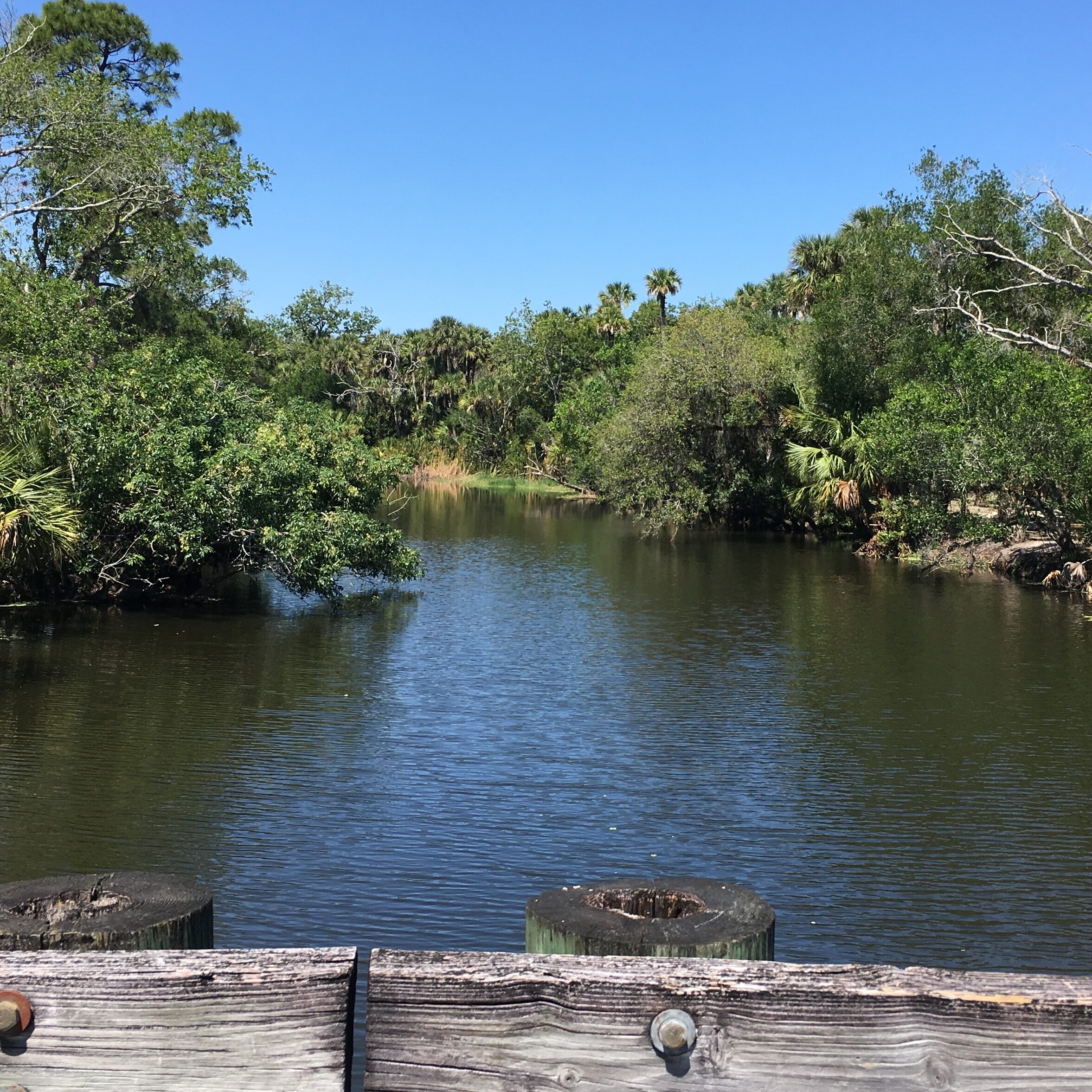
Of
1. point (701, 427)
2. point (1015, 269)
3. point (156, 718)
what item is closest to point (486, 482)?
point (701, 427)

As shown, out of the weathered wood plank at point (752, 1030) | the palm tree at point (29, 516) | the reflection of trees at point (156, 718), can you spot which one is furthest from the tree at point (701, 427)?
the weathered wood plank at point (752, 1030)

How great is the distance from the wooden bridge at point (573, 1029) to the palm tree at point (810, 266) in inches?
2211

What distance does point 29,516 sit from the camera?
1441cm

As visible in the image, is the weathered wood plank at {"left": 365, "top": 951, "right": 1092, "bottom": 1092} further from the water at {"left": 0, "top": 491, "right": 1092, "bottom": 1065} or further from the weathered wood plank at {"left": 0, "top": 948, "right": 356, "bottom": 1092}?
the water at {"left": 0, "top": 491, "right": 1092, "bottom": 1065}

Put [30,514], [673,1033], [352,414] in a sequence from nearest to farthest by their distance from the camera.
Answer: [673,1033]
[30,514]
[352,414]

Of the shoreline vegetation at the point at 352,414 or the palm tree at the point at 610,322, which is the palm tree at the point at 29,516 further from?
the palm tree at the point at 610,322

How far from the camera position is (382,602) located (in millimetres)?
22453

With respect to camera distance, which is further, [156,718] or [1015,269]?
[1015,269]

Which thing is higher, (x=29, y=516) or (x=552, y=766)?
(x=29, y=516)

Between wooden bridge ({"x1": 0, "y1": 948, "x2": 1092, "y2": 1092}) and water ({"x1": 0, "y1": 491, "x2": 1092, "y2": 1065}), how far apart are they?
5.23 metres

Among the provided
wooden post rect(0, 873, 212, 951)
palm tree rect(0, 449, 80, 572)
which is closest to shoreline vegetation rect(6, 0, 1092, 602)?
palm tree rect(0, 449, 80, 572)

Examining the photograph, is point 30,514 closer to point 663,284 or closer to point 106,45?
point 106,45

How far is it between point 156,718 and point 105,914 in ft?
32.8

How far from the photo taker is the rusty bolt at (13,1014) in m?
2.04
